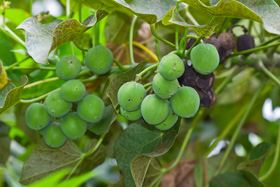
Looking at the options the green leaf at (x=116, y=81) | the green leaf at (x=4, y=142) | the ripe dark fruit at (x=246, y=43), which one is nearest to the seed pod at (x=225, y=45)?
the ripe dark fruit at (x=246, y=43)

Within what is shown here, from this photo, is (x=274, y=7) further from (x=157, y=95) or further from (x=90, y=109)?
(x=90, y=109)

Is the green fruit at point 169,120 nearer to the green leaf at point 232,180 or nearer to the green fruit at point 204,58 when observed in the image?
the green fruit at point 204,58

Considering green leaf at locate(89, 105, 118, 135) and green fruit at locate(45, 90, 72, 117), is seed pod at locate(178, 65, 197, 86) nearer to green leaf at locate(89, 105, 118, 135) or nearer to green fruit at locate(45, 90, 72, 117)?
green leaf at locate(89, 105, 118, 135)

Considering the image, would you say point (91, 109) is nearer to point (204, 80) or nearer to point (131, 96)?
point (131, 96)

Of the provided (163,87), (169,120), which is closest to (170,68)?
(163,87)

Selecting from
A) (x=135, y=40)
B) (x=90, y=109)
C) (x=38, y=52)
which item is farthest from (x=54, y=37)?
(x=135, y=40)

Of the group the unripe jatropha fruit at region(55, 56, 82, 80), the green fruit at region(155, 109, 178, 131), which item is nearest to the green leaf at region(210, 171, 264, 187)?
the green fruit at region(155, 109, 178, 131)
